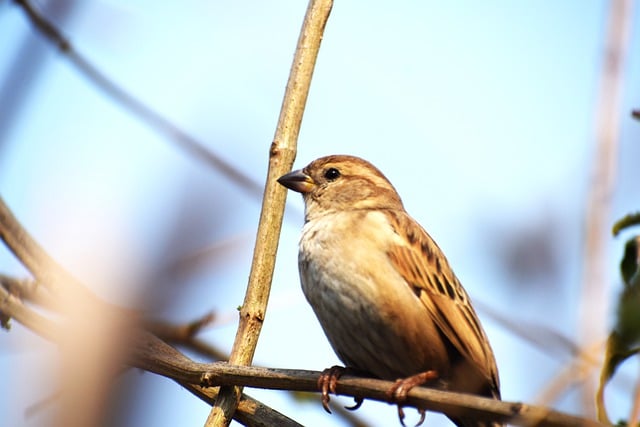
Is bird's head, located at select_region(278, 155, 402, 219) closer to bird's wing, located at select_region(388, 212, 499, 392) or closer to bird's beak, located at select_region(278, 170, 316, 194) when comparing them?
bird's beak, located at select_region(278, 170, 316, 194)

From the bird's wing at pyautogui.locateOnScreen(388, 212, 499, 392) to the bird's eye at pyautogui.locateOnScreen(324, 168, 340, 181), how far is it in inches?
33.8

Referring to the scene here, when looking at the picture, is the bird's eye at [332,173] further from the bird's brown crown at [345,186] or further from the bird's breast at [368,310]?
the bird's breast at [368,310]

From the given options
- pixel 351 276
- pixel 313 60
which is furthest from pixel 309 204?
pixel 313 60

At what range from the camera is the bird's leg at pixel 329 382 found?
340cm

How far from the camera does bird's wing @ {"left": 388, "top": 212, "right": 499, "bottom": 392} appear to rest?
4.39m

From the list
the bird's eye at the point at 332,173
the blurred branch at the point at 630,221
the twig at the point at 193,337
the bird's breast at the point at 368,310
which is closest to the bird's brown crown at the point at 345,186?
the bird's eye at the point at 332,173

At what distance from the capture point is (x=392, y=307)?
14.1ft

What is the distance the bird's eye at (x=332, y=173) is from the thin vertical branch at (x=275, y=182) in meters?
2.15

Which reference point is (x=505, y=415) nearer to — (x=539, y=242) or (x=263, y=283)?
(x=539, y=242)

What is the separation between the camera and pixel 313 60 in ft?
11.7

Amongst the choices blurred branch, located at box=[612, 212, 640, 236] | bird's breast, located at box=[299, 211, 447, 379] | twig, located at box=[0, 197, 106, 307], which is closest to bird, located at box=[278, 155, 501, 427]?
bird's breast, located at box=[299, 211, 447, 379]

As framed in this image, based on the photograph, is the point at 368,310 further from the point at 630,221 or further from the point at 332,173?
the point at 630,221

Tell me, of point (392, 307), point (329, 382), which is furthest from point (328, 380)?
point (392, 307)

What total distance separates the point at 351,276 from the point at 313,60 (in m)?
1.26
